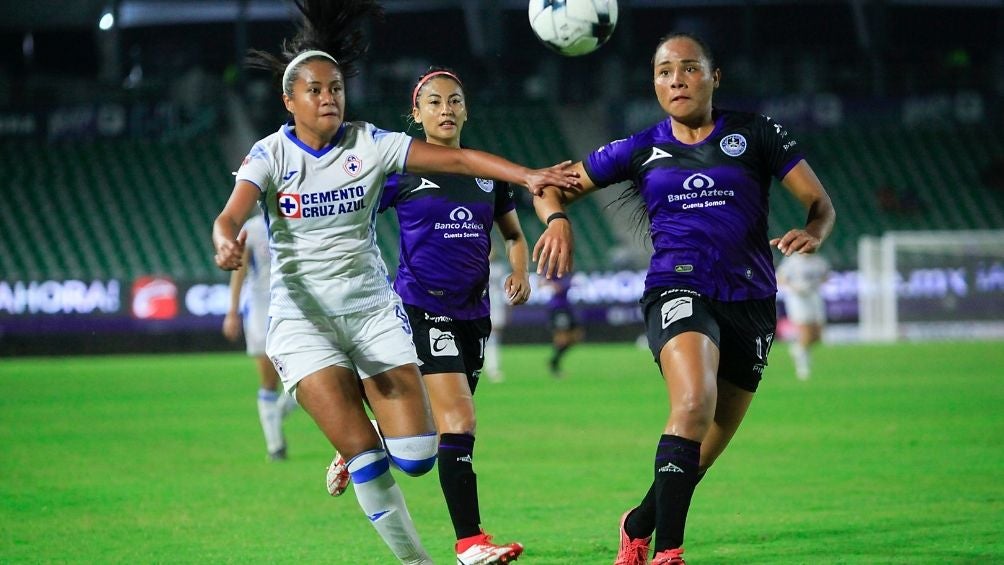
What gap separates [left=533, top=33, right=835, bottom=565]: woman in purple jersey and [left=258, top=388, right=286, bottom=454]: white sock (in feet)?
18.3

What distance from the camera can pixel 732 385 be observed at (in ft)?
20.8

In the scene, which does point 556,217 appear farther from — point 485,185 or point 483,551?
point 483,551

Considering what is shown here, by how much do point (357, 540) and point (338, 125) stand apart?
2698mm

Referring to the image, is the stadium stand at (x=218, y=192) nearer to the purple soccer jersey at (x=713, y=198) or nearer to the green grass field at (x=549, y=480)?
the green grass field at (x=549, y=480)

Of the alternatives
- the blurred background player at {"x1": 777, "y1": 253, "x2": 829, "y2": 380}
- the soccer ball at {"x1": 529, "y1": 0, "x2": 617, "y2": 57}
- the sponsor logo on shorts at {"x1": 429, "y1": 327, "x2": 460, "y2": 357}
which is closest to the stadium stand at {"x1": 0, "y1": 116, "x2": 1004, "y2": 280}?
the blurred background player at {"x1": 777, "y1": 253, "x2": 829, "y2": 380}

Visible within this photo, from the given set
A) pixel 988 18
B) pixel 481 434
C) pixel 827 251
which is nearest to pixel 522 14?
pixel 827 251

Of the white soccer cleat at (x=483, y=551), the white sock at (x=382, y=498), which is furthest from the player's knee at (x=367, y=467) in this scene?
the white soccer cleat at (x=483, y=551)

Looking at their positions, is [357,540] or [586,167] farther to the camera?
[357,540]

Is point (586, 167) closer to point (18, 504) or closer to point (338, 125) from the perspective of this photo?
point (338, 125)

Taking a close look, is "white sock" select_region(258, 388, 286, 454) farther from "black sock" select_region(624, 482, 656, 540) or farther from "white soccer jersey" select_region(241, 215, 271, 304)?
"black sock" select_region(624, 482, 656, 540)

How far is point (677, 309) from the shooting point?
239 inches

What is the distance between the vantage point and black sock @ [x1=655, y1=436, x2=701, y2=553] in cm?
573

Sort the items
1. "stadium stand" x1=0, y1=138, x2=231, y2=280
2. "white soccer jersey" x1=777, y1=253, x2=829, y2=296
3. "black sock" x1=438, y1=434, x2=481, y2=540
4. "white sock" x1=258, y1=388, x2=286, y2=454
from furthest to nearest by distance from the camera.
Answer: "stadium stand" x1=0, y1=138, x2=231, y2=280 < "white soccer jersey" x1=777, y1=253, x2=829, y2=296 < "white sock" x1=258, y1=388, x2=286, y2=454 < "black sock" x1=438, y1=434, x2=481, y2=540

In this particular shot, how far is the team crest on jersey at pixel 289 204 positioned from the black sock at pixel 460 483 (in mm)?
1499
